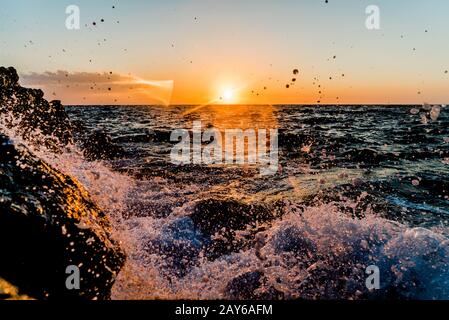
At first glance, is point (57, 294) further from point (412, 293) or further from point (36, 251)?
point (412, 293)

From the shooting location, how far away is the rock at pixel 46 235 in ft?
9.73

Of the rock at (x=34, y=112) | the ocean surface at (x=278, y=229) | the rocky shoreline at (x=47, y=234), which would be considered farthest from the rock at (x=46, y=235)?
the rock at (x=34, y=112)

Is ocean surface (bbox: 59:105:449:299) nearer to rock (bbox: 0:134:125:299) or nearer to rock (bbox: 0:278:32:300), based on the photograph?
rock (bbox: 0:134:125:299)

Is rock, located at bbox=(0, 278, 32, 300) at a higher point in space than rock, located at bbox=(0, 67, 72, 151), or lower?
lower

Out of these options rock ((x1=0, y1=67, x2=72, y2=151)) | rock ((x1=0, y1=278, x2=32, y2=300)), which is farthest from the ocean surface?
rock ((x1=0, y1=67, x2=72, y2=151))

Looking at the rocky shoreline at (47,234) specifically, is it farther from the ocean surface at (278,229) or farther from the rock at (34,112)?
the rock at (34,112)

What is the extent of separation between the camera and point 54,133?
12305 millimetres

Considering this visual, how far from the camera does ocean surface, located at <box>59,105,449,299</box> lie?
4.23 m

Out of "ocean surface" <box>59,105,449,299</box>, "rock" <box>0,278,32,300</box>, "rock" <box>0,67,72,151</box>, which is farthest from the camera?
"rock" <box>0,67,72,151</box>

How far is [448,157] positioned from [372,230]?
908 cm

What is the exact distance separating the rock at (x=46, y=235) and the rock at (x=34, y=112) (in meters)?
7.33

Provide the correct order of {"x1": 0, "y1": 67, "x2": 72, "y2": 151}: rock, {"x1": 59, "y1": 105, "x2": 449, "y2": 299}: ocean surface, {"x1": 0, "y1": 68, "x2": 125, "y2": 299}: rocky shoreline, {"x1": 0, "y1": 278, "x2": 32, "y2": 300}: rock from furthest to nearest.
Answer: {"x1": 0, "y1": 67, "x2": 72, "y2": 151}: rock
{"x1": 59, "y1": 105, "x2": 449, "y2": 299}: ocean surface
{"x1": 0, "y1": 68, "x2": 125, "y2": 299}: rocky shoreline
{"x1": 0, "y1": 278, "x2": 32, "y2": 300}: rock

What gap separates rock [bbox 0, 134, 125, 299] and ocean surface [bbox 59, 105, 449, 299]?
445 mm
